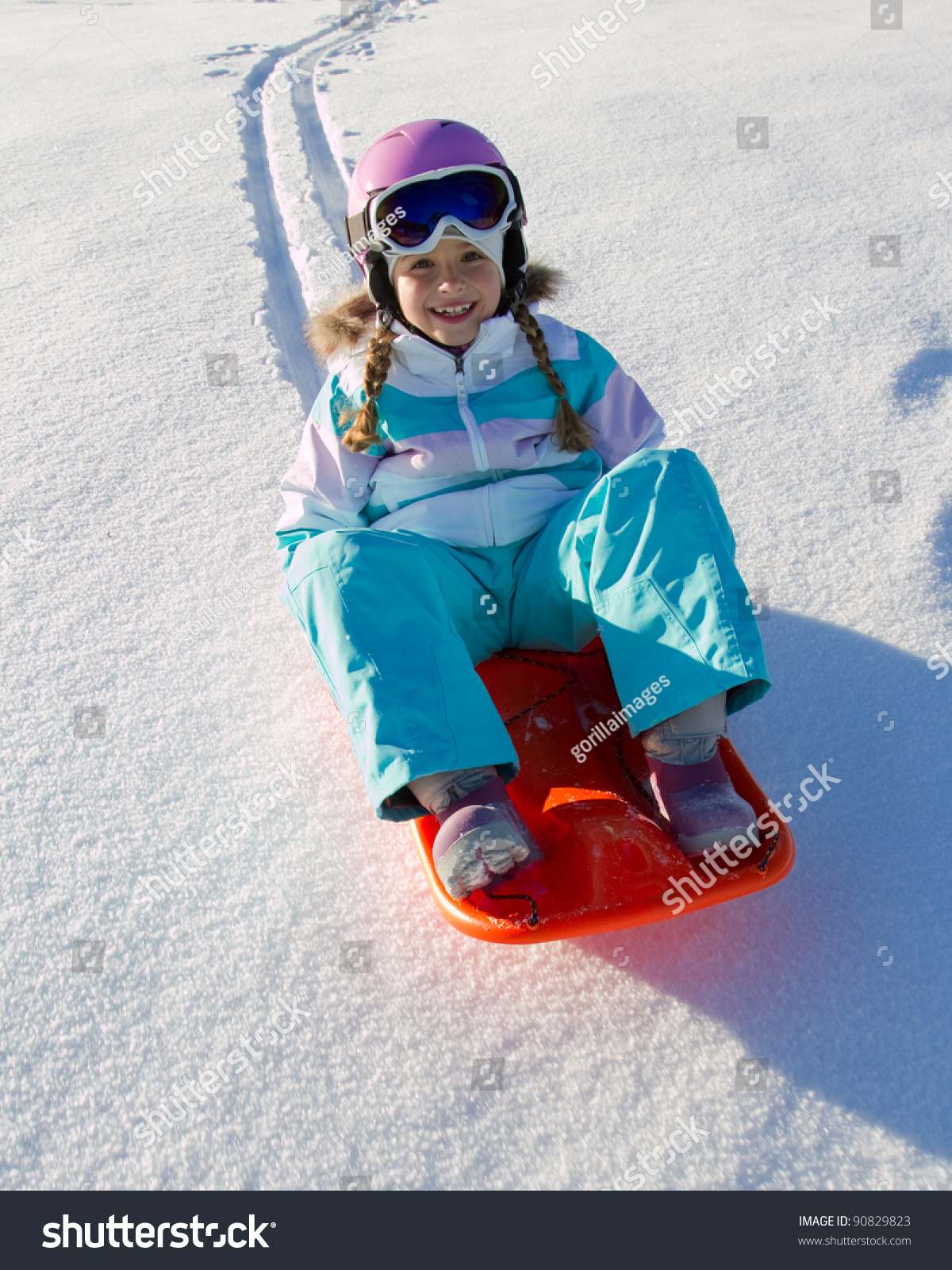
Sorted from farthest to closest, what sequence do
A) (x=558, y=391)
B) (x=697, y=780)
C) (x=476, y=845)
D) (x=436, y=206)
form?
1. (x=558, y=391)
2. (x=436, y=206)
3. (x=697, y=780)
4. (x=476, y=845)

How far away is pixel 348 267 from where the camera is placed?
3090 millimetres

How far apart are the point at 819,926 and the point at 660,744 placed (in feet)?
1.14

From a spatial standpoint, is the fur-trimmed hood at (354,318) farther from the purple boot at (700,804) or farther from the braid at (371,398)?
the purple boot at (700,804)

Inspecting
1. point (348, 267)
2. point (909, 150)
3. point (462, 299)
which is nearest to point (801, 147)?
point (909, 150)

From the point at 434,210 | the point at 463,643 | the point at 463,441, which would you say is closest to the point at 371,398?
the point at 463,441

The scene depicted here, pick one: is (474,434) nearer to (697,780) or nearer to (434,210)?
(434,210)

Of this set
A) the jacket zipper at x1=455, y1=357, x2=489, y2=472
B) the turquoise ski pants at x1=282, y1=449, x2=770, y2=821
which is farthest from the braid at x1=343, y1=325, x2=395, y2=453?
the turquoise ski pants at x1=282, y1=449, x2=770, y2=821

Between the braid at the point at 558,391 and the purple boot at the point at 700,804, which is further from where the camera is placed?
the braid at the point at 558,391

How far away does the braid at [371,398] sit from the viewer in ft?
5.51

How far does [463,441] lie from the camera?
171cm

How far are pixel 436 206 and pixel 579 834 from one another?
106 centimetres

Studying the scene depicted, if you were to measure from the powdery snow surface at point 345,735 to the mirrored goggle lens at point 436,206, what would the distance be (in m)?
0.78

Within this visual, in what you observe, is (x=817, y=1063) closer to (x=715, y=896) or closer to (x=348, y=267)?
(x=715, y=896)

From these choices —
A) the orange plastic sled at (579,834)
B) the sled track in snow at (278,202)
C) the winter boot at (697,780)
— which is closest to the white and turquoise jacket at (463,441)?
the orange plastic sled at (579,834)
